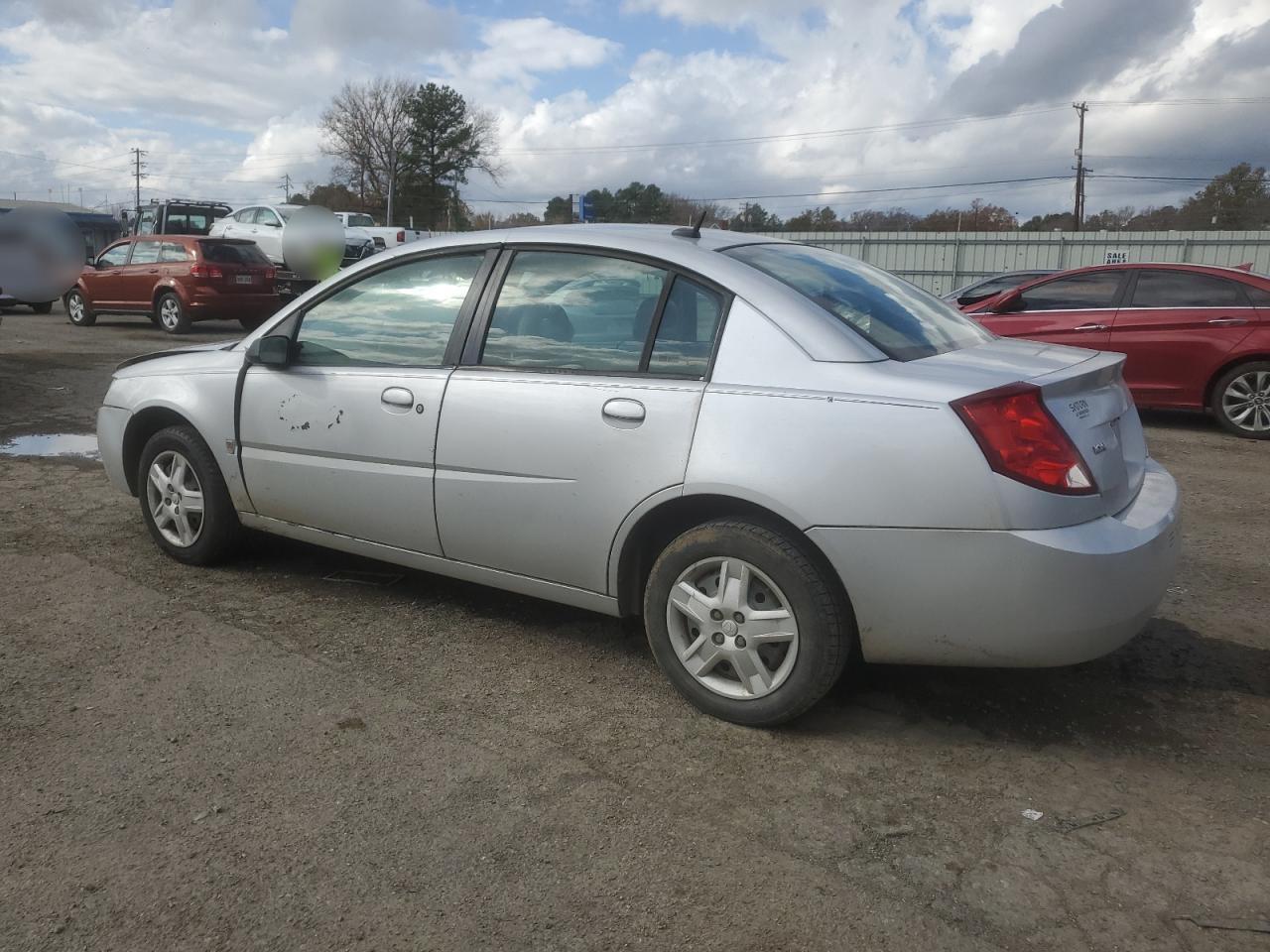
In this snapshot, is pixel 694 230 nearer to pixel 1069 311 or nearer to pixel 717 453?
pixel 717 453

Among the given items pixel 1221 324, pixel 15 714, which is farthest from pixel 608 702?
pixel 1221 324

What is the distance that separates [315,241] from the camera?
30.4 feet

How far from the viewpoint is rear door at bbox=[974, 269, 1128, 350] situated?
30.2 feet

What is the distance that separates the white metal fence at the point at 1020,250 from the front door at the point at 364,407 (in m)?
23.6

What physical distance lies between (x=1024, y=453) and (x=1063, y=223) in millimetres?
51484

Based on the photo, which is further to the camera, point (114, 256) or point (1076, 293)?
point (114, 256)

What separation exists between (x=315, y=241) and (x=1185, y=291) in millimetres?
7880

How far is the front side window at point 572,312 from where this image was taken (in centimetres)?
341

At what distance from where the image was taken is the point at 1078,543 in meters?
2.75

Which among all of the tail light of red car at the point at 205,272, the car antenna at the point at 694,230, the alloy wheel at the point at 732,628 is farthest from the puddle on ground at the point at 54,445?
the tail light of red car at the point at 205,272

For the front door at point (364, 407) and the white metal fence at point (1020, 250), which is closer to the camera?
the front door at point (364, 407)

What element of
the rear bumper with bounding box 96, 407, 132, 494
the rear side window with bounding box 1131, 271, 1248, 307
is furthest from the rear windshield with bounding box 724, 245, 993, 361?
the rear side window with bounding box 1131, 271, 1248, 307

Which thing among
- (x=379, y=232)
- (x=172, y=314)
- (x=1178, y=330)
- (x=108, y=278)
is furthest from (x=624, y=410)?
(x=379, y=232)

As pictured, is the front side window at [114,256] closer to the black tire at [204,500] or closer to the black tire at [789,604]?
the black tire at [204,500]
